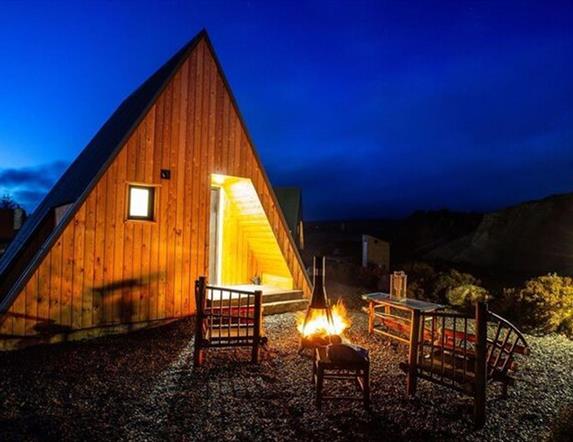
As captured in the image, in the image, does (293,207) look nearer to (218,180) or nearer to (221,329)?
(218,180)

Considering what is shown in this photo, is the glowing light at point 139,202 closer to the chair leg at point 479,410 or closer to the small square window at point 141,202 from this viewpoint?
the small square window at point 141,202

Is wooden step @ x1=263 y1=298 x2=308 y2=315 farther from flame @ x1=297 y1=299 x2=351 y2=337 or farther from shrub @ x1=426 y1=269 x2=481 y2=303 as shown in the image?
shrub @ x1=426 y1=269 x2=481 y2=303

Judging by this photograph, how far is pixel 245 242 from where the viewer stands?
9.89m

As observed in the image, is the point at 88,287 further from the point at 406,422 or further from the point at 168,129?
the point at 406,422

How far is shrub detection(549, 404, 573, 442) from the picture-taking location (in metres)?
3.33

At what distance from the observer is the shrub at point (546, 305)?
7695mm

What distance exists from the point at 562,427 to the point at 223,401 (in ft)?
10.9

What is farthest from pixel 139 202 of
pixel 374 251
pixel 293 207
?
pixel 293 207

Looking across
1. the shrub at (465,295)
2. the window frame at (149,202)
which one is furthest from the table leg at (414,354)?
the shrub at (465,295)

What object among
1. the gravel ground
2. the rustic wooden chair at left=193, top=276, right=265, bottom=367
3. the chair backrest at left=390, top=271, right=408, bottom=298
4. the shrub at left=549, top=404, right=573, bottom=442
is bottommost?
the gravel ground

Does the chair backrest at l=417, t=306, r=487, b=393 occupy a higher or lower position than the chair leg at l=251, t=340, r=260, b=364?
higher

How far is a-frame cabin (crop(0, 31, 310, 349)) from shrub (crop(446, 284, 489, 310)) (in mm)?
4126

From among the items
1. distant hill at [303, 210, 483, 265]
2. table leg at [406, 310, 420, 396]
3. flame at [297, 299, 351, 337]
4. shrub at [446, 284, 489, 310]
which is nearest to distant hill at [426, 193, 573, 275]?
distant hill at [303, 210, 483, 265]

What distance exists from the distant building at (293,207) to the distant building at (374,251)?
16.4 ft
